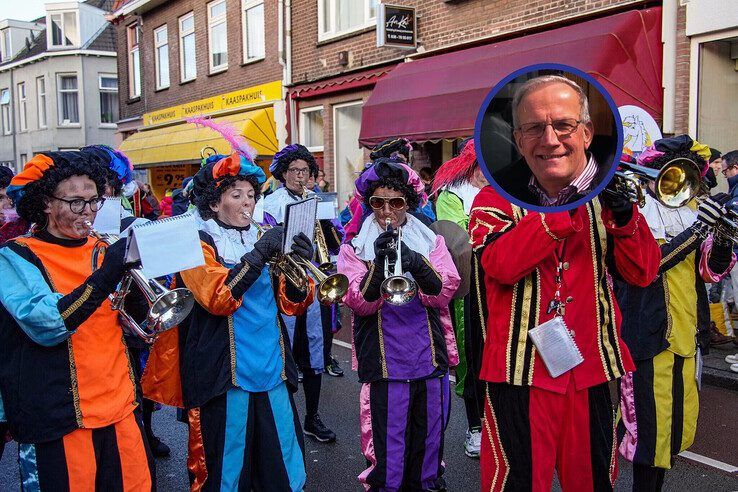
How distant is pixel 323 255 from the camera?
14.8 ft

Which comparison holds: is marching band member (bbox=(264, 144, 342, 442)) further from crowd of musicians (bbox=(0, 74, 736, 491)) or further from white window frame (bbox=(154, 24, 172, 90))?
white window frame (bbox=(154, 24, 172, 90))

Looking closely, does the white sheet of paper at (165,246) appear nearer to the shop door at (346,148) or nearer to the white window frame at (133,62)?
the shop door at (346,148)

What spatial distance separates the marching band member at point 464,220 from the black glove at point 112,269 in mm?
2691

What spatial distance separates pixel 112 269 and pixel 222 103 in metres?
16.0

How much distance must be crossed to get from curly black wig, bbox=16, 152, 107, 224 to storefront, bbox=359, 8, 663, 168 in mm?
6082

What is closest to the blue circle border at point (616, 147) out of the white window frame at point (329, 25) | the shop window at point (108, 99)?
the white window frame at point (329, 25)

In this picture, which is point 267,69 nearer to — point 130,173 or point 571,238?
point 130,173

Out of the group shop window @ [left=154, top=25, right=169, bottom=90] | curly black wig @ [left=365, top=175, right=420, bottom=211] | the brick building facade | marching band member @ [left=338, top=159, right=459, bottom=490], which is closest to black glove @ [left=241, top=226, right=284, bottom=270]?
marching band member @ [left=338, top=159, right=459, bottom=490]

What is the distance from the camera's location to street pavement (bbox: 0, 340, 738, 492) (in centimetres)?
439

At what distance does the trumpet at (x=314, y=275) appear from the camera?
3.30 m

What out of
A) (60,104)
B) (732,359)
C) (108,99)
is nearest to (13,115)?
(60,104)

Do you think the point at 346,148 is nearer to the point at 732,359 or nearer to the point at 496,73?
the point at 496,73

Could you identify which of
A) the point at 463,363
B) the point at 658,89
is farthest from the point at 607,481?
the point at 658,89

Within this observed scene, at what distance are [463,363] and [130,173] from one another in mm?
2567
